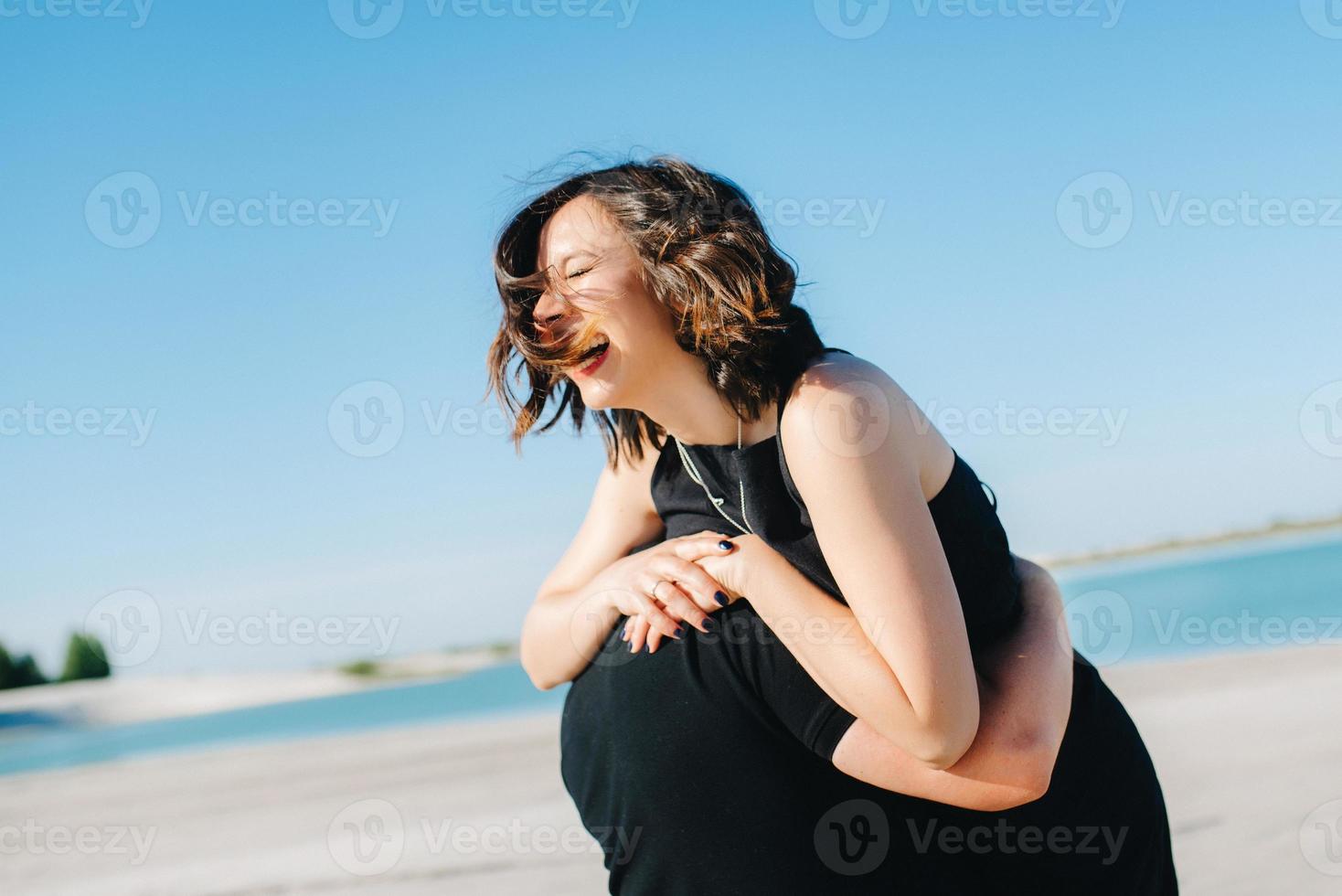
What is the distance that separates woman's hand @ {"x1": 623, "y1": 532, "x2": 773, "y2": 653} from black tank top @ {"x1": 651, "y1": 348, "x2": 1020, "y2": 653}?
0.07 meters

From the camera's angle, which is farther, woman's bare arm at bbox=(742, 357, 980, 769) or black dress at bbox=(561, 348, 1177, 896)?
black dress at bbox=(561, 348, 1177, 896)

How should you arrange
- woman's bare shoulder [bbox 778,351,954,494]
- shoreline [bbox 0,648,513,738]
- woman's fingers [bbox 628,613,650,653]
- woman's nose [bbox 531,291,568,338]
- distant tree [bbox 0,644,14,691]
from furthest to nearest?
distant tree [bbox 0,644,14,691], shoreline [bbox 0,648,513,738], woman's nose [bbox 531,291,568,338], woman's fingers [bbox 628,613,650,653], woman's bare shoulder [bbox 778,351,954,494]

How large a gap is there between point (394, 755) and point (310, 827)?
3492 millimetres

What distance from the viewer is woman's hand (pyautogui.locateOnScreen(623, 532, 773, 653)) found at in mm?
2189

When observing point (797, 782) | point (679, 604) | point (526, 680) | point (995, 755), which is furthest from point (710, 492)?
→ point (526, 680)

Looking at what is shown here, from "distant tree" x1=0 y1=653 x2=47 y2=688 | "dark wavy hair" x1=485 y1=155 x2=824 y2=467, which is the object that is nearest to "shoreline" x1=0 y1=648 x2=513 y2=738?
"distant tree" x1=0 y1=653 x2=47 y2=688

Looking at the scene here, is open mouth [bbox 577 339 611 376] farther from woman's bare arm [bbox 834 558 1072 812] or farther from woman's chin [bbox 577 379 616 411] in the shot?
woman's bare arm [bbox 834 558 1072 812]

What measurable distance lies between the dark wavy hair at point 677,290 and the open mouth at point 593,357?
0.05 feet

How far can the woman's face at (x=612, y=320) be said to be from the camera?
2383 millimetres

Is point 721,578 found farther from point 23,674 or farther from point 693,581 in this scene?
point 23,674

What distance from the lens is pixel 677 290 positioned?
240 centimetres

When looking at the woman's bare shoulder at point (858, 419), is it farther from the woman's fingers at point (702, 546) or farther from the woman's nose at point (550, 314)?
the woman's nose at point (550, 314)

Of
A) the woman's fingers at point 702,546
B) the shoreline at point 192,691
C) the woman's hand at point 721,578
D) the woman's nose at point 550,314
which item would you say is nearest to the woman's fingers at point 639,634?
the woman's hand at point 721,578

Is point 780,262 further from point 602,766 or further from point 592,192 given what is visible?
point 602,766
